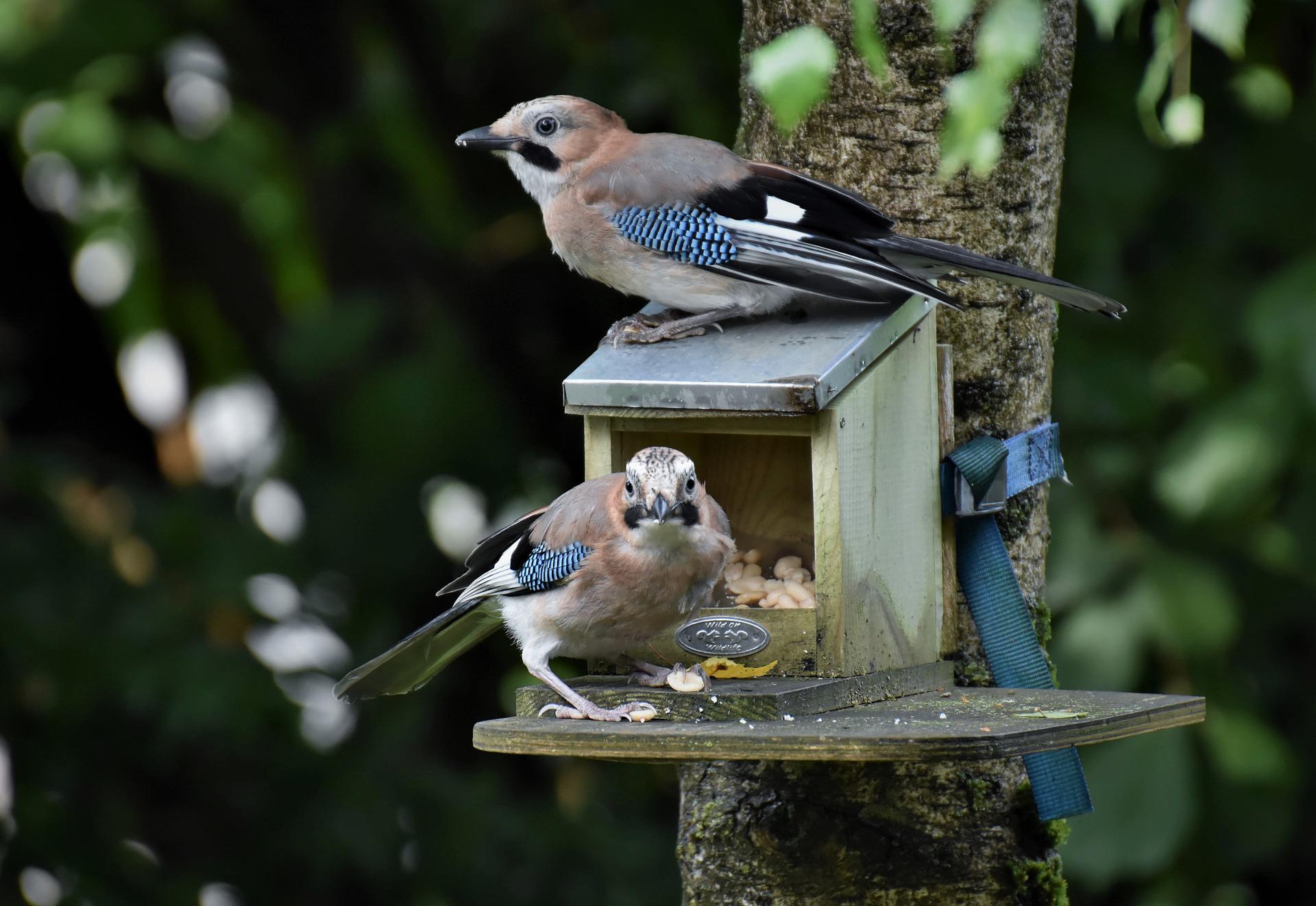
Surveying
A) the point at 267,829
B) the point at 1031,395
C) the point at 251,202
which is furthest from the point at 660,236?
the point at 251,202

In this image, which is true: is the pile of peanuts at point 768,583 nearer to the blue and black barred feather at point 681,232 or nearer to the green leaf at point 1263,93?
the blue and black barred feather at point 681,232

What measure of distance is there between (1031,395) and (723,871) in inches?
50.9

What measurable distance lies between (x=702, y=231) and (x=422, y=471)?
116 inches

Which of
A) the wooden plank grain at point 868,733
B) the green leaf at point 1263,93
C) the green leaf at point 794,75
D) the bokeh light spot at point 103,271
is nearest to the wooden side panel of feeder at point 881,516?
the wooden plank grain at point 868,733

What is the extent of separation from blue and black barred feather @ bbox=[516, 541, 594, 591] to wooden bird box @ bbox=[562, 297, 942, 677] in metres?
0.28

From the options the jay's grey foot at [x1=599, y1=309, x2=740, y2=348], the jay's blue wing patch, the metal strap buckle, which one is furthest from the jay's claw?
the metal strap buckle

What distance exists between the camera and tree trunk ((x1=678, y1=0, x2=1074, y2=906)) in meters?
3.61

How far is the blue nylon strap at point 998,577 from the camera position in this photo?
12.0ft

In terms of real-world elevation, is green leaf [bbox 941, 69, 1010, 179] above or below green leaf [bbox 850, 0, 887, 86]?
below

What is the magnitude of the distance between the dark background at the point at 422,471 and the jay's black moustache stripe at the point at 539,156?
5.47 feet

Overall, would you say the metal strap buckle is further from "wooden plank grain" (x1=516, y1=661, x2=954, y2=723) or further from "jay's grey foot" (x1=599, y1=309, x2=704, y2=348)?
"jay's grey foot" (x1=599, y1=309, x2=704, y2=348)

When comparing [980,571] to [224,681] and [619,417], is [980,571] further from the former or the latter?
[224,681]

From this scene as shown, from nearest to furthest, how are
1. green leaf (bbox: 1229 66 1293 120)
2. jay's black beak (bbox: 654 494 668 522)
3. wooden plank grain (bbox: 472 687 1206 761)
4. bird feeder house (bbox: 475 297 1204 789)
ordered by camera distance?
wooden plank grain (bbox: 472 687 1206 761)
bird feeder house (bbox: 475 297 1204 789)
jay's black beak (bbox: 654 494 668 522)
green leaf (bbox: 1229 66 1293 120)

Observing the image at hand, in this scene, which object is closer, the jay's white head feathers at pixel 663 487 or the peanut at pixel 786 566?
the jay's white head feathers at pixel 663 487
